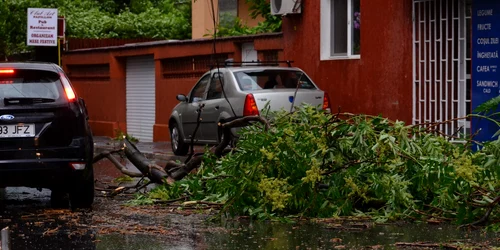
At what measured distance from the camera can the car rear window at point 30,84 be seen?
35.0 feet

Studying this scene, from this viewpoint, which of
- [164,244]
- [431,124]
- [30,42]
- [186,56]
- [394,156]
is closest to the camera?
[164,244]

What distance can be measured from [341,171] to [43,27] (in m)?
19.5

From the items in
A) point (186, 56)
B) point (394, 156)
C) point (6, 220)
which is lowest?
point (6, 220)

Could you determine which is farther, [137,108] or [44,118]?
[137,108]

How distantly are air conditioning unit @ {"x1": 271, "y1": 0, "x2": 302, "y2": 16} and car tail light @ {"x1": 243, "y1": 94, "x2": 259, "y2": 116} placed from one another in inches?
177

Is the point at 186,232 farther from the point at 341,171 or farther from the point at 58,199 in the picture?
the point at 58,199

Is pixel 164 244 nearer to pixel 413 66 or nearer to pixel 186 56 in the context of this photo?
pixel 413 66

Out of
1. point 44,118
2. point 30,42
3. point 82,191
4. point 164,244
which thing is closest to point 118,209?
point 82,191

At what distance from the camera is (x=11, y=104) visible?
34.6ft

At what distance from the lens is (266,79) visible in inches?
702

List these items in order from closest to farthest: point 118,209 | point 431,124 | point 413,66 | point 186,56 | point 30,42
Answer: point 431,124 → point 118,209 → point 413,66 → point 186,56 → point 30,42

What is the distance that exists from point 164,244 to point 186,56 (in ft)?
56.4

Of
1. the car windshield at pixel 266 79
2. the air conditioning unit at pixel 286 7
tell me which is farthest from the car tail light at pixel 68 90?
the air conditioning unit at pixel 286 7

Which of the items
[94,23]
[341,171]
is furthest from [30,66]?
[94,23]
